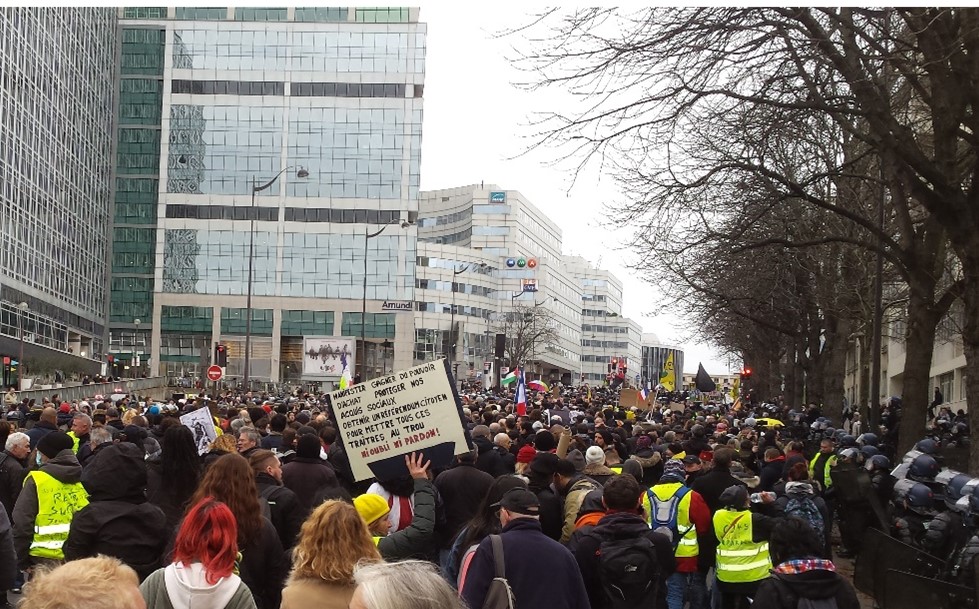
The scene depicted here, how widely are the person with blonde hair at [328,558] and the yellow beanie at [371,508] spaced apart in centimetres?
140

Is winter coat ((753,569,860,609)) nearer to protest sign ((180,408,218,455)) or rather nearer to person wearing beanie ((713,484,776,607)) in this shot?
person wearing beanie ((713,484,776,607))

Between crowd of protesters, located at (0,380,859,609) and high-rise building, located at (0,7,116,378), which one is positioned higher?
high-rise building, located at (0,7,116,378)

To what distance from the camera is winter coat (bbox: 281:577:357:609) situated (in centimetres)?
462

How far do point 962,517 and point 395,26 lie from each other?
86.0 m

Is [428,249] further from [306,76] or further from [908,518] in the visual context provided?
[908,518]

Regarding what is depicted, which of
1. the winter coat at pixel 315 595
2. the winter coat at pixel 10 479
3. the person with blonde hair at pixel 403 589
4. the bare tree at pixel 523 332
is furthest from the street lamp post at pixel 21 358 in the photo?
the bare tree at pixel 523 332

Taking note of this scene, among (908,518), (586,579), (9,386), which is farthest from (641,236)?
(9,386)

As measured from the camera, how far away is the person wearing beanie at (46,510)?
311 inches

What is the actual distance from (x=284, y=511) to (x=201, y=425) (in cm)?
533

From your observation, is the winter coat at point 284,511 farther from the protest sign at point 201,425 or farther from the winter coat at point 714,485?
the protest sign at point 201,425

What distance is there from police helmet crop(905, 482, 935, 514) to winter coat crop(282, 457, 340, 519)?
529cm

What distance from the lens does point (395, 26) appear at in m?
91.1

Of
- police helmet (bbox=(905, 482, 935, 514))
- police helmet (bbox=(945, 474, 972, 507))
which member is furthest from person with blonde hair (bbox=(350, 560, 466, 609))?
police helmet (bbox=(905, 482, 935, 514))

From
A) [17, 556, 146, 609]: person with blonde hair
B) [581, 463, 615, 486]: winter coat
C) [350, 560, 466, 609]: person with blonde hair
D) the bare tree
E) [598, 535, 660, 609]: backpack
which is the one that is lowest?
[598, 535, 660, 609]: backpack
